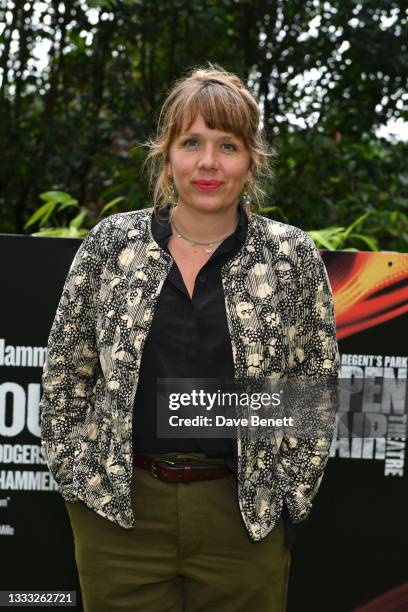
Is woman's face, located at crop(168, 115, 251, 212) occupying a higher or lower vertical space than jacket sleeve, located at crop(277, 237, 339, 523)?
higher

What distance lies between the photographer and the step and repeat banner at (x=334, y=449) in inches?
120

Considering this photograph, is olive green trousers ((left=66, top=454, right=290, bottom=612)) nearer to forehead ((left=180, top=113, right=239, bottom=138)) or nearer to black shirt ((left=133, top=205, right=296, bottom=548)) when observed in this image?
black shirt ((left=133, top=205, right=296, bottom=548))

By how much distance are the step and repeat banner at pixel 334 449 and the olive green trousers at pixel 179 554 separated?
39.3 inches

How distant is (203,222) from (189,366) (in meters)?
0.38

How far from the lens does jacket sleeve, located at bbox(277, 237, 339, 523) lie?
83.7 inches

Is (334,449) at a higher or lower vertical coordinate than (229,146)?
lower

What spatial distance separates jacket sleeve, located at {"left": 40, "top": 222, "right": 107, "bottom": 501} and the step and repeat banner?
899mm

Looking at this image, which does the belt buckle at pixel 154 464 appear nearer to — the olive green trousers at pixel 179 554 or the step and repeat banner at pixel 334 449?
the olive green trousers at pixel 179 554

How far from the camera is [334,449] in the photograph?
10.2 ft

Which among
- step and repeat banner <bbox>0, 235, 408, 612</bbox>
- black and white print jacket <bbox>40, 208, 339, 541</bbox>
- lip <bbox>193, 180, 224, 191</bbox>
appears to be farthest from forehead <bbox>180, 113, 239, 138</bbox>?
step and repeat banner <bbox>0, 235, 408, 612</bbox>

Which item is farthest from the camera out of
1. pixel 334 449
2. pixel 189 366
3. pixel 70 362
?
pixel 334 449

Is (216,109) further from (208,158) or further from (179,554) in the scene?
(179,554)

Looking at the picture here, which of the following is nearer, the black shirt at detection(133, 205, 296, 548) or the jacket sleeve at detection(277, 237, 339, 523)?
the black shirt at detection(133, 205, 296, 548)

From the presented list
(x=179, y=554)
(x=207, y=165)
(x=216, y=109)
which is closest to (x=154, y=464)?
(x=179, y=554)
